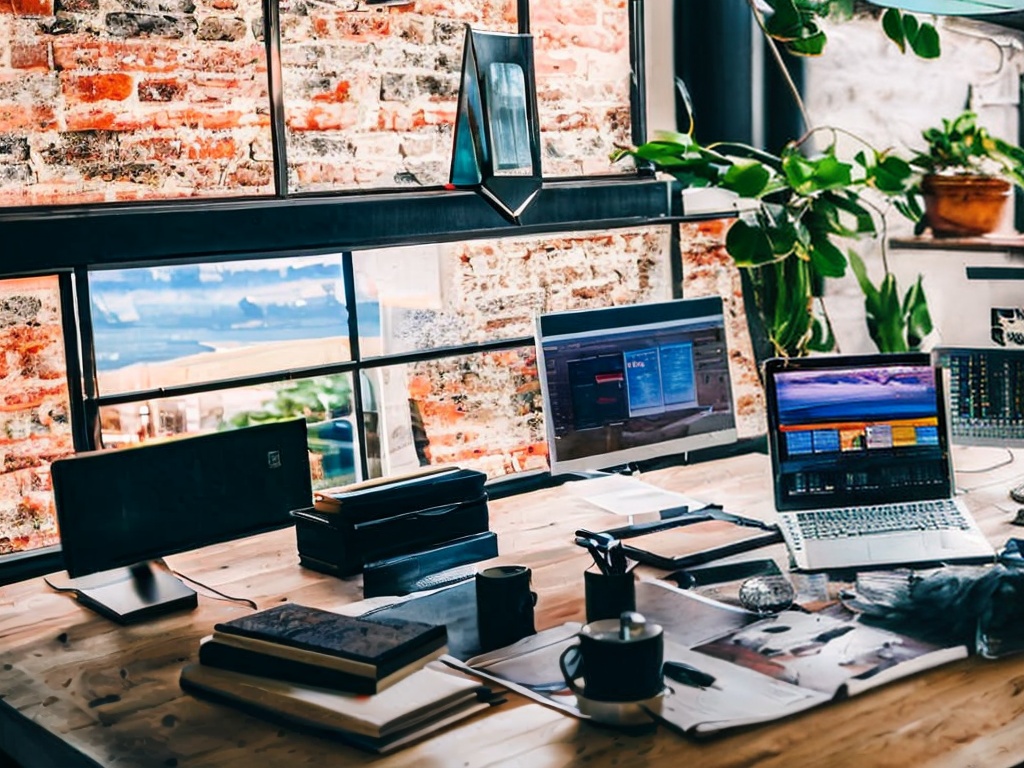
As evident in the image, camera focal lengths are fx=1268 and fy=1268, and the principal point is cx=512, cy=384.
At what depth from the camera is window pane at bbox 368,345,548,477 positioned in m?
4.58

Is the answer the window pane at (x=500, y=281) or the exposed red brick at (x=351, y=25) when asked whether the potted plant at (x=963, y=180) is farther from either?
the exposed red brick at (x=351, y=25)

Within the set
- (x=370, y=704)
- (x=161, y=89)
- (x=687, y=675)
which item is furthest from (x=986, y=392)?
(x=161, y=89)

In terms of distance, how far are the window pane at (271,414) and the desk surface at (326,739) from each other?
1.04 metres

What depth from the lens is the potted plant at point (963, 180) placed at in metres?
4.46

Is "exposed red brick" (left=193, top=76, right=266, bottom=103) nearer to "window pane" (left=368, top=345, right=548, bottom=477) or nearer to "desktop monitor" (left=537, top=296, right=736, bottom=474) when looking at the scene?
"window pane" (left=368, top=345, right=548, bottom=477)

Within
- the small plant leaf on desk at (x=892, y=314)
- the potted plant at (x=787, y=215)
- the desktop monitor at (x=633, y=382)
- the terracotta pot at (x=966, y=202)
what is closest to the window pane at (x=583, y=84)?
the potted plant at (x=787, y=215)

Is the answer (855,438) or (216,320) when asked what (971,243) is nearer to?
(855,438)

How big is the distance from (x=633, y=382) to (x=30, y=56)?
1.82m

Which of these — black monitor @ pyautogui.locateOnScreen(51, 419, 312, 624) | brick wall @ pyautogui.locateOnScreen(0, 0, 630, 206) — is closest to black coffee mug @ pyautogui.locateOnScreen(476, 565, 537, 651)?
black monitor @ pyautogui.locateOnScreen(51, 419, 312, 624)

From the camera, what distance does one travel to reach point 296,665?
2010mm

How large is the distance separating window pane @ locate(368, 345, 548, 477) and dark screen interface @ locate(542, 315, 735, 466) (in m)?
1.48

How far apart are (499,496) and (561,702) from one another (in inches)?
72.2

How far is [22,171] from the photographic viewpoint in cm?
340

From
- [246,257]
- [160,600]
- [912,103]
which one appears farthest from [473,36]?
[912,103]
